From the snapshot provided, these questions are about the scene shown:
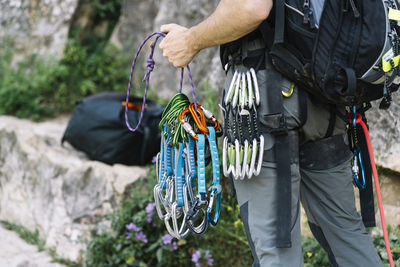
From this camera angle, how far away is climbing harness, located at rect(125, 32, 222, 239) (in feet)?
6.49

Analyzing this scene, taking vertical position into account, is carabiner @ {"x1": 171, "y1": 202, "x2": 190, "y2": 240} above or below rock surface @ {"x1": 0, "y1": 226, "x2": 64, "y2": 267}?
above

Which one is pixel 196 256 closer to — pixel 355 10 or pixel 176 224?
pixel 176 224

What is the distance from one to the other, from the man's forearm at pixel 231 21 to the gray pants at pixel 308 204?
0.72 feet

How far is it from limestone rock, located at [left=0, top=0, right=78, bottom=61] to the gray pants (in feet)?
13.8

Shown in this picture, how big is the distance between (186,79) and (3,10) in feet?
8.56

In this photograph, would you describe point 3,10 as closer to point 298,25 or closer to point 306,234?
point 306,234

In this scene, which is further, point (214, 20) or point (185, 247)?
point (185, 247)

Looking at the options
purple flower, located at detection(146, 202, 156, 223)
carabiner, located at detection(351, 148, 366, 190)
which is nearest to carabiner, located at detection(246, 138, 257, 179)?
carabiner, located at detection(351, 148, 366, 190)

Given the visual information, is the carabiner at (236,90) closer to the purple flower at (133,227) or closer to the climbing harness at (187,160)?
the climbing harness at (187,160)

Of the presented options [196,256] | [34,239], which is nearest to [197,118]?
[196,256]

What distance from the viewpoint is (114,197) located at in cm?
375

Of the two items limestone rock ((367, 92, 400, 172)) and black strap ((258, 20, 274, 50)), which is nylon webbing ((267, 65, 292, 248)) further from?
limestone rock ((367, 92, 400, 172))

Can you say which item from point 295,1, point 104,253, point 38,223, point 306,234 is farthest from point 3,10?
point 295,1

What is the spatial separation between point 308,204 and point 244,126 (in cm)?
55
